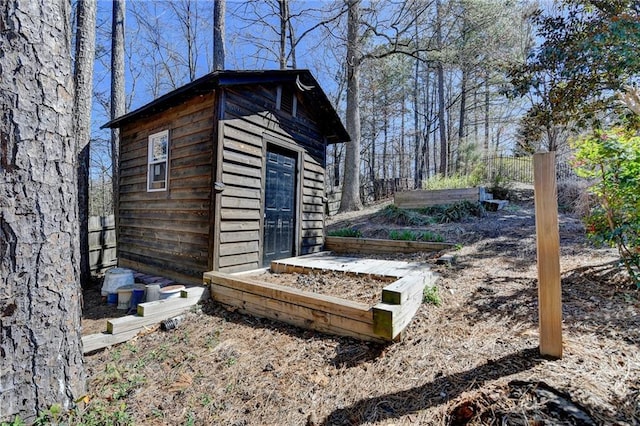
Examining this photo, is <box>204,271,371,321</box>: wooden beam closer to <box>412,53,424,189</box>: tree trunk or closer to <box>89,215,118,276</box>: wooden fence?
<box>89,215,118,276</box>: wooden fence

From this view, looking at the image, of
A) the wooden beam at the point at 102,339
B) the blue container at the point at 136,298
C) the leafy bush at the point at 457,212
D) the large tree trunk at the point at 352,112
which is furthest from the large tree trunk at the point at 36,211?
the large tree trunk at the point at 352,112

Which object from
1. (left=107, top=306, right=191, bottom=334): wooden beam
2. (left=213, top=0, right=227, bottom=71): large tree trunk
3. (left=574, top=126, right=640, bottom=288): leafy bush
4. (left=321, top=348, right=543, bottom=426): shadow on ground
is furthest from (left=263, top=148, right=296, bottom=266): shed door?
(left=213, top=0, right=227, bottom=71): large tree trunk

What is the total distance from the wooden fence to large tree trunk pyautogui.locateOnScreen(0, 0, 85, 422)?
18.4ft

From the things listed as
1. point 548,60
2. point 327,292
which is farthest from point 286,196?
point 548,60

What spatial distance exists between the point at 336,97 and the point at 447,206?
37.0 feet

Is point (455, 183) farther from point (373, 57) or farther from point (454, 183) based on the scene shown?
point (373, 57)

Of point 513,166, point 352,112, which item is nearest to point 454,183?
point 352,112

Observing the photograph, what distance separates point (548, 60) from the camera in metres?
5.61

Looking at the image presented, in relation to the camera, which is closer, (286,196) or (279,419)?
(279,419)

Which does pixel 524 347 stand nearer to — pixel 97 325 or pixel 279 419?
pixel 279 419

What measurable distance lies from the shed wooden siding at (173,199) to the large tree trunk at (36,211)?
2.36 m

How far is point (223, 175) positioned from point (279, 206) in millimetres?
1415

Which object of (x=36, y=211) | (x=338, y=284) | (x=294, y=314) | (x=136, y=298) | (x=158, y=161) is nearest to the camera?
(x=36, y=211)

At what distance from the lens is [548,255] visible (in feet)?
5.93
